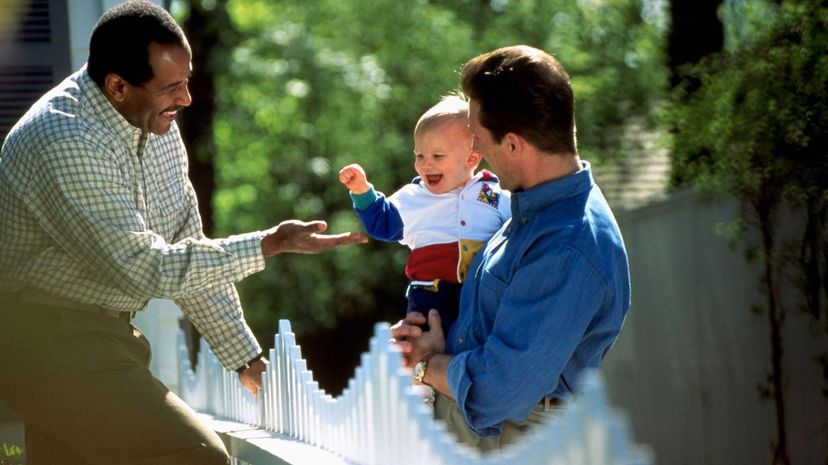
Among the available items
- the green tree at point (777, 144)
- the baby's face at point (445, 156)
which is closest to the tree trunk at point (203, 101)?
the green tree at point (777, 144)

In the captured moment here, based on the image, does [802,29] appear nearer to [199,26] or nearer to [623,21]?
[199,26]

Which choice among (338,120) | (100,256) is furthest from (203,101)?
(100,256)

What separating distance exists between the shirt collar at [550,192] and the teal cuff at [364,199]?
1.02 meters

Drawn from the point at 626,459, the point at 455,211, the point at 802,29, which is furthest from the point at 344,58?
the point at 626,459

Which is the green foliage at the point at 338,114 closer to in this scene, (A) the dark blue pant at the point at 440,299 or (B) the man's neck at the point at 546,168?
(A) the dark blue pant at the point at 440,299

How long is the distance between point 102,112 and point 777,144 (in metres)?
4.48

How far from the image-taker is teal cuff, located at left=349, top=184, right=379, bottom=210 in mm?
4305

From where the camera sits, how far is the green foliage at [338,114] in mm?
17641

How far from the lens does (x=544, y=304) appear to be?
125 inches

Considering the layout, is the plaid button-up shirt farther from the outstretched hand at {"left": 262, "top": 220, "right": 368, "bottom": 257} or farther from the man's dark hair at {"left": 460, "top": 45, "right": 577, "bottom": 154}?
the man's dark hair at {"left": 460, "top": 45, "right": 577, "bottom": 154}

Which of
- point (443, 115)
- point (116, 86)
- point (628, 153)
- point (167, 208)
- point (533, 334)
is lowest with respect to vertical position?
point (533, 334)

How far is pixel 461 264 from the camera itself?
415 cm

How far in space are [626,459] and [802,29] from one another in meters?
5.81

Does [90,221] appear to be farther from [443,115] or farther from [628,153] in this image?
[628,153]
